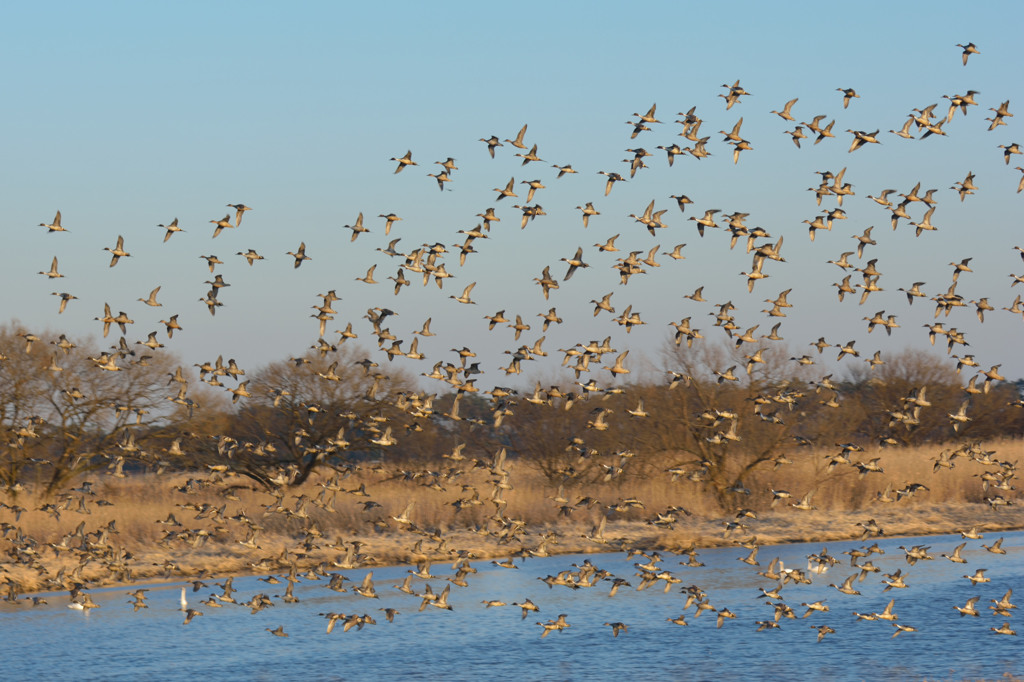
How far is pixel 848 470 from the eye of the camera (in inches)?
2016

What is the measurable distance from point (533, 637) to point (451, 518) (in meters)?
15.9

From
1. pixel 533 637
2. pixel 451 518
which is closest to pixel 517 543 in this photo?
pixel 451 518

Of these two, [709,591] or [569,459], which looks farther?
[569,459]

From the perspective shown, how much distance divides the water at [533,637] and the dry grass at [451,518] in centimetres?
183

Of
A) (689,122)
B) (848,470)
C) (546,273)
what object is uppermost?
(689,122)

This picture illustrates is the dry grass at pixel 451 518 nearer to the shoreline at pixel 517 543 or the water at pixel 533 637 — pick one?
the shoreline at pixel 517 543

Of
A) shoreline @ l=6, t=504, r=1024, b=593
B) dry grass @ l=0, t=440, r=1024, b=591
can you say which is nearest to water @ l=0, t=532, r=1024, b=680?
shoreline @ l=6, t=504, r=1024, b=593

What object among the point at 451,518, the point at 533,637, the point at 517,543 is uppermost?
the point at 451,518

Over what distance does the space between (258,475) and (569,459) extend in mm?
14563

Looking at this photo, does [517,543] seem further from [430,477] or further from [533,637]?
[533,637]

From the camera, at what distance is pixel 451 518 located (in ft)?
153

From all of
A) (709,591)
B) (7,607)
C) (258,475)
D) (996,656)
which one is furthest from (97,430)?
(996,656)

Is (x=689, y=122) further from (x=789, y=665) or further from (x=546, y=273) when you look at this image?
(x=789, y=665)

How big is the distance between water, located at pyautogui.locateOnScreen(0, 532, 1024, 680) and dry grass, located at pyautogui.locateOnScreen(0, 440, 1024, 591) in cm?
183
